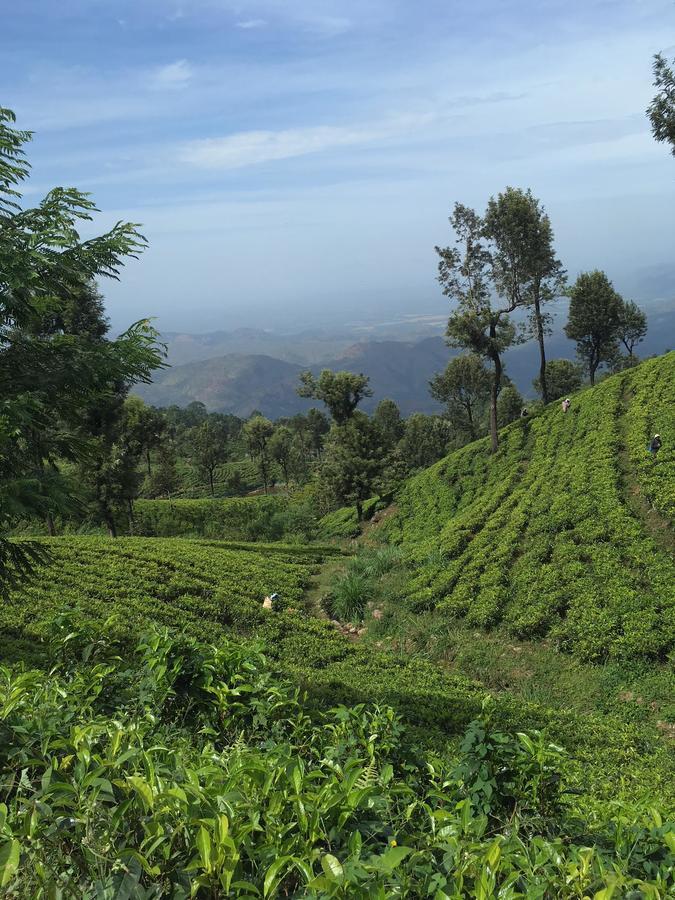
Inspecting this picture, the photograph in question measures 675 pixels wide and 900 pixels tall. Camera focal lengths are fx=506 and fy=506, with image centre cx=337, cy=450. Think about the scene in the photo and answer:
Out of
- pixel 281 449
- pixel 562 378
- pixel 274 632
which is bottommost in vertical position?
pixel 274 632

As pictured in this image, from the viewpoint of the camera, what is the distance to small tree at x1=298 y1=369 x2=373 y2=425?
129 feet

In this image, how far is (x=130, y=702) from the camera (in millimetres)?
4617

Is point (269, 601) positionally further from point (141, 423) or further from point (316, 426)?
point (316, 426)

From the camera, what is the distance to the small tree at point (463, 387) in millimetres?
58844

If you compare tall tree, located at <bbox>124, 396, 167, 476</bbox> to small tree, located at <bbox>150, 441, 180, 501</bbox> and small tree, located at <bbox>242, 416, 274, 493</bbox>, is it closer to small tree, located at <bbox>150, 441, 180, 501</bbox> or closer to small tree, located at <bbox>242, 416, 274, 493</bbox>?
small tree, located at <bbox>150, 441, 180, 501</bbox>

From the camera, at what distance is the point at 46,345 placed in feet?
26.9

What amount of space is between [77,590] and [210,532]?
2690 centimetres

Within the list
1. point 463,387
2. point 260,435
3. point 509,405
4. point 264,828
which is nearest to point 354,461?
point 463,387

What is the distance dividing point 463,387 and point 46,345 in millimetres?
57158

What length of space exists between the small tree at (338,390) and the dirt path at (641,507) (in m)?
21.3

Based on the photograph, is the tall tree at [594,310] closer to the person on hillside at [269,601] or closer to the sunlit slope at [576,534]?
the sunlit slope at [576,534]

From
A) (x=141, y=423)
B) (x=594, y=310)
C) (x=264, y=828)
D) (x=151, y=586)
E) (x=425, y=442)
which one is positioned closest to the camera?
(x=264, y=828)

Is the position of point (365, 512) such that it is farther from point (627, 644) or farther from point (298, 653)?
point (627, 644)

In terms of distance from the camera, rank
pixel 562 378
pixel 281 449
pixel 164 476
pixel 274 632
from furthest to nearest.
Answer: pixel 281 449 → pixel 562 378 → pixel 164 476 → pixel 274 632
